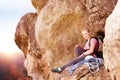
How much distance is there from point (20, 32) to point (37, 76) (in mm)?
3861

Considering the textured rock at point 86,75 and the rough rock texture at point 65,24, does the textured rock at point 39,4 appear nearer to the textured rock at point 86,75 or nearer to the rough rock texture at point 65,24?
the rough rock texture at point 65,24

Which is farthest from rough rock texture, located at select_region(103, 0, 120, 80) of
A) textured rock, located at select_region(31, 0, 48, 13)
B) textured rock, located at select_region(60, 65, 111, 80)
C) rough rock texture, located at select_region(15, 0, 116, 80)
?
textured rock, located at select_region(31, 0, 48, 13)

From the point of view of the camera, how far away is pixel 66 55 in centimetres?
1769

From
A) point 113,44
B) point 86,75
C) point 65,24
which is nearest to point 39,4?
point 65,24

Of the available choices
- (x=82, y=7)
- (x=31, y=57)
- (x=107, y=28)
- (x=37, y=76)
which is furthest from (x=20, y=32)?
(x=107, y=28)

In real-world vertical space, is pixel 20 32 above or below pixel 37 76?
above

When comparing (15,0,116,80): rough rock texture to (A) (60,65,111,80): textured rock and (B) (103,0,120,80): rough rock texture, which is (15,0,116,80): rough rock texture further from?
(B) (103,0,120,80): rough rock texture

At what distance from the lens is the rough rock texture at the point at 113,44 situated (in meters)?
10.9

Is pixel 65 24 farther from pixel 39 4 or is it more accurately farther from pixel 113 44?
pixel 113 44

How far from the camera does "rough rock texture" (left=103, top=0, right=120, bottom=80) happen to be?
1094cm

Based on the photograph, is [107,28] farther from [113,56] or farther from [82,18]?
[82,18]

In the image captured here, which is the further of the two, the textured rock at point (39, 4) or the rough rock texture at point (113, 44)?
the textured rock at point (39, 4)

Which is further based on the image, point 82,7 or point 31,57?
point 31,57

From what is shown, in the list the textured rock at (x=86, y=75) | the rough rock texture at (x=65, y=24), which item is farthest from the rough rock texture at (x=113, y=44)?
the rough rock texture at (x=65, y=24)
